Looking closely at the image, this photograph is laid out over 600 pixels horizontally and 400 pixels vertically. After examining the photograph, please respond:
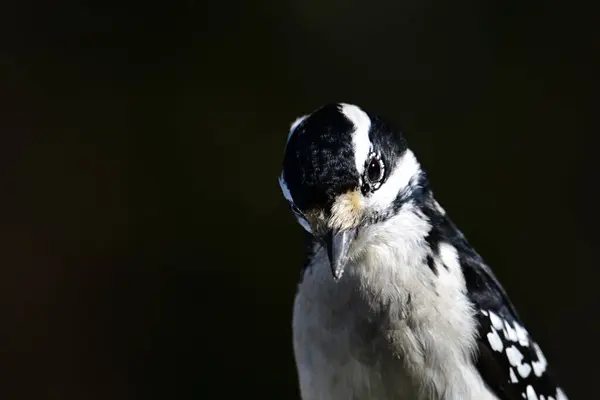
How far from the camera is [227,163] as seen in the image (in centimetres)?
291

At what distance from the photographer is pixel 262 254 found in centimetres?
297

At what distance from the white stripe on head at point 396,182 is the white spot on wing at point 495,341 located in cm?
32

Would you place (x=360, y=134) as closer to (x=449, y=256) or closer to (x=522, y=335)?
(x=449, y=256)

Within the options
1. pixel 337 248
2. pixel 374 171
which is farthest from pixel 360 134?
pixel 337 248

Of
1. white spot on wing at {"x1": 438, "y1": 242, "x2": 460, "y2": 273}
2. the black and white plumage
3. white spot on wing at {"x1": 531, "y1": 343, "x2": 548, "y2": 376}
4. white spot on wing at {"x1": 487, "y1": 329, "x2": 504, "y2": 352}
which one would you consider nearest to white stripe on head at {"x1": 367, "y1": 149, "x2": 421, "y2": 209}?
the black and white plumage

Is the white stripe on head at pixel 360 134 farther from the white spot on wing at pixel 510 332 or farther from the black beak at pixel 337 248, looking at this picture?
the white spot on wing at pixel 510 332

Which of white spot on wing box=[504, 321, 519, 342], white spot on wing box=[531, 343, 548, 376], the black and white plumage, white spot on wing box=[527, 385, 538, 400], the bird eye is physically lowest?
white spot on wing box=[527, 385, 538, 400]

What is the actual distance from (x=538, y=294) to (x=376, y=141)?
167cm

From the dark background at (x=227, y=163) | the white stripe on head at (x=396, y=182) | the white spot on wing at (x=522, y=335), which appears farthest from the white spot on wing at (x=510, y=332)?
the dark background at (x=227, y=163)

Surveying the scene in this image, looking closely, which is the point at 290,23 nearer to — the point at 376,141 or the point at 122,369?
the point at 122,369

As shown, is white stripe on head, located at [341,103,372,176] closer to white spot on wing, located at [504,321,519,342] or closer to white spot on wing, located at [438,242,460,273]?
white spot on wing, located at [438,242,460,273]

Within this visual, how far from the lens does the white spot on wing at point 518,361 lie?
1699mm

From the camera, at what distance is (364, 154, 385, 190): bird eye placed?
4.76 feet

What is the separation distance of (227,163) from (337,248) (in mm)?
1518
